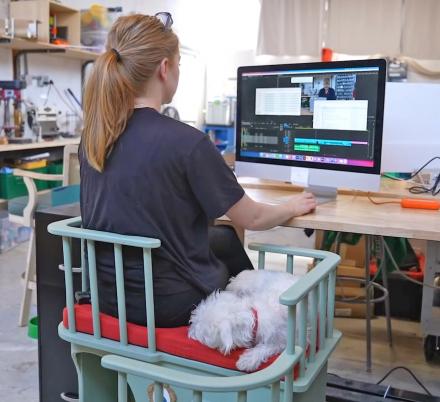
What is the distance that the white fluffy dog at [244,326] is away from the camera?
3.67ft

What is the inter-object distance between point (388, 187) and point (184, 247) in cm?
117

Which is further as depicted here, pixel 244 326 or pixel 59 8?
pixel 59 8

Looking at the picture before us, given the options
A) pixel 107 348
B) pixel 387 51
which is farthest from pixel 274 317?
pixel 387 51

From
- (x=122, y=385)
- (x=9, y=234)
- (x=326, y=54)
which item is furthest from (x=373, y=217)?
(x=326, y=54)

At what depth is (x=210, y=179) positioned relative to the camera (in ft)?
3.98

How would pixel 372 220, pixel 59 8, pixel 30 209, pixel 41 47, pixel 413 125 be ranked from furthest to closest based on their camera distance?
pixel 59 8 < pixel 41 47 < pixel 30 209 < pixel 413 125 < pixel 372 220

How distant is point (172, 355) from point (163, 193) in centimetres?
36

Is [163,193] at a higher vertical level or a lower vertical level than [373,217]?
higher

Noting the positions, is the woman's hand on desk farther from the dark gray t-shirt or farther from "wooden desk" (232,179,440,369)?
the dark gray t-shirt

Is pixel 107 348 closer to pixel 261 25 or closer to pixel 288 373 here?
pixel 288 373

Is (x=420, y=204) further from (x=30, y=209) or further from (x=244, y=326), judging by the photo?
(x=30, y=209)

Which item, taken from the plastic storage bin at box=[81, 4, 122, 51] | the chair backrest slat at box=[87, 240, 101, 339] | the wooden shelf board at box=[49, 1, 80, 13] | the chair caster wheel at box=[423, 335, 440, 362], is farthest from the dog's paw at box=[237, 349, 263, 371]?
the plastic storage bin at box=[81, 4, 122, 51]

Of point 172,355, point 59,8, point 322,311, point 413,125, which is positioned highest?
point 59,8

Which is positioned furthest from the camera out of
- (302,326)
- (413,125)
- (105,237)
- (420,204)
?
(413,125)
